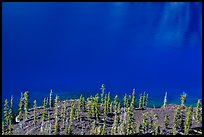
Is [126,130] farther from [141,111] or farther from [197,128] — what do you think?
[141,111]

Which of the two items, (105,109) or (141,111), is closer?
(105,109)

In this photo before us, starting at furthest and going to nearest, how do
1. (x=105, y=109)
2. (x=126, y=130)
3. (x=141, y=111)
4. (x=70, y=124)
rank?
(x=141, y=111)
(x=105, y=109)
(x=70, y=124)
(x=126, y=130)

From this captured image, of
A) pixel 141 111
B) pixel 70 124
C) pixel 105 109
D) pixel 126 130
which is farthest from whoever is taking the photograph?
pixel 141 111

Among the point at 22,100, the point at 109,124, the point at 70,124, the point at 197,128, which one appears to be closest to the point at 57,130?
the point at 70,124

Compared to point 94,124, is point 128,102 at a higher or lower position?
higher

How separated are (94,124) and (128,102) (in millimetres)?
29359

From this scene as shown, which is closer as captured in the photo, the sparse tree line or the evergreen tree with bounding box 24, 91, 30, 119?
the sparse tree line

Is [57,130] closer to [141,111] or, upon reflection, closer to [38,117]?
[38,117]

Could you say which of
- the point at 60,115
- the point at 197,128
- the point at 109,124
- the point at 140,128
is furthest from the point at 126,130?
the point at 60,115

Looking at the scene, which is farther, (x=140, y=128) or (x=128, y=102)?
(x=128, y=102)

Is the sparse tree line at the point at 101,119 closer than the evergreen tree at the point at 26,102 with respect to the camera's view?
Yes

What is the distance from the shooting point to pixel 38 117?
402 ft

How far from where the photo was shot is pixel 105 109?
12038 cm

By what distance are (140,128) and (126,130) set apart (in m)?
5.96
